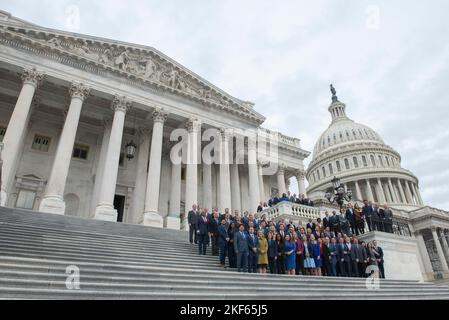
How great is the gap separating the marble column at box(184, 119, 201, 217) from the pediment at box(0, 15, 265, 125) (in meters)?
2.34

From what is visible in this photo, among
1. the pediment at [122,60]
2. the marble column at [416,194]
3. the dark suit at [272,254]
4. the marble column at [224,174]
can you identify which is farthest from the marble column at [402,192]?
the dark suit at [272,254]

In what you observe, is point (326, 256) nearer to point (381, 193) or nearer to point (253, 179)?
point (253, 179)

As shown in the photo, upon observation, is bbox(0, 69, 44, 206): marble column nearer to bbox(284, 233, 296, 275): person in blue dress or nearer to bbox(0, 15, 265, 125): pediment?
bbox(0, 15, 265, 125): pediment

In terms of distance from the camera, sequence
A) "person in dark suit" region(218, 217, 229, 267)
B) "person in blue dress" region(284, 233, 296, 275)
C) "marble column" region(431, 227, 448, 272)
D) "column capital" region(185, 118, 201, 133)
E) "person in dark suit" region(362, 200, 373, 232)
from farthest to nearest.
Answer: "marble column" region(431, 227, 448, 272) < "column capital" region(185, 118, 201, 133) < "person in dark suit" region(362, 200, 373, 232) < "person in blue dress" region(284, 233, 296, 275) < "person in dark suit" region(218, 217, 229, 267)

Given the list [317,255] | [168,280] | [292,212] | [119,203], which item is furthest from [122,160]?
[168,280]

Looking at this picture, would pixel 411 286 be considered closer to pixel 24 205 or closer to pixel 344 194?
pixel 344 194

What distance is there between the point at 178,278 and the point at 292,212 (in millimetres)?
12045

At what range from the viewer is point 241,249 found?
9.48 metres

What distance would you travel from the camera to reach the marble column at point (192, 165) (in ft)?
66.4

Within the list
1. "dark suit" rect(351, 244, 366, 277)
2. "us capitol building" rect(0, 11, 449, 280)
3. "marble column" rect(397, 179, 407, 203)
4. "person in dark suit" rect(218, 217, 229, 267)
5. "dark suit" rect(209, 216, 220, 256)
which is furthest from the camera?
"marble column" rect(397, 179, 407, 203)

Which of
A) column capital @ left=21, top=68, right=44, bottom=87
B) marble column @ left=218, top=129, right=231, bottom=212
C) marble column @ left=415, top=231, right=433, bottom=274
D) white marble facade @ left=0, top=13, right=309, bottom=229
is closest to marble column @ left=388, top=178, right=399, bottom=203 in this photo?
marble column @ left=415, top=231, right=433, bottom=274

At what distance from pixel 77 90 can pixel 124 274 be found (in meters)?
15.2

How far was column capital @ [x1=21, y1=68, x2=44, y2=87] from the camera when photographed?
17.4 m

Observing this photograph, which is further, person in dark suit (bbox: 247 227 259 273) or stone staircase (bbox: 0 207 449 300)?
person in dark suit (bbox: 247 227 259 273)
